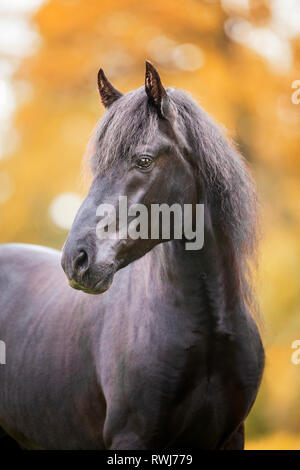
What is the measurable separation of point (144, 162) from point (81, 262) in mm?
492

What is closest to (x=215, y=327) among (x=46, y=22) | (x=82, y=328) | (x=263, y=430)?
(x=82, y=328)

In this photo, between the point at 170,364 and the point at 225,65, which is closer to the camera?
the point at 170,364

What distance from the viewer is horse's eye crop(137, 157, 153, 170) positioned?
7.82ft

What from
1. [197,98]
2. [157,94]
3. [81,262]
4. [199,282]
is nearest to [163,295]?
[199,282]

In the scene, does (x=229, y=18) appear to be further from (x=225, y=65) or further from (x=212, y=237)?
(x=212, y=237)

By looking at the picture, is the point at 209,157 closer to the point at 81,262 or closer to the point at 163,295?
the point at 163,295

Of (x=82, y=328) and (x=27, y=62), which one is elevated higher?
(x=27, y=62)

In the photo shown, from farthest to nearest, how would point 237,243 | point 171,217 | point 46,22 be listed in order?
point 46,22 → point 237,243 → point 171,217

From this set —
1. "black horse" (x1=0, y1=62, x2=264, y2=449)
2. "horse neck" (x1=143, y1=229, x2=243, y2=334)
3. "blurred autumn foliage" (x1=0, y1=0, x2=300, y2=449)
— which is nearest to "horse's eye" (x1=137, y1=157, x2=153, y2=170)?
"black horse" (x1=0, y1=62, x2=264, y2=449)

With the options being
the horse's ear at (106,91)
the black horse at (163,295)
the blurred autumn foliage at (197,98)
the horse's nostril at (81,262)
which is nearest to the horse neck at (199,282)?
the black horse at (163,295)

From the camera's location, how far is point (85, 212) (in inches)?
91.6

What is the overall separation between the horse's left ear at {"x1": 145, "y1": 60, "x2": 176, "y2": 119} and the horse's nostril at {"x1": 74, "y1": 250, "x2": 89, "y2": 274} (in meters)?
0.70

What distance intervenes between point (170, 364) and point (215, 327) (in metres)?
0.27
